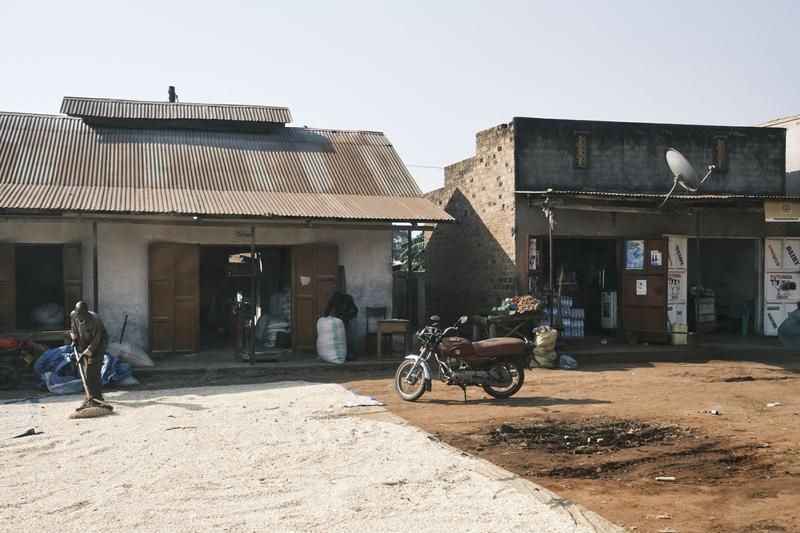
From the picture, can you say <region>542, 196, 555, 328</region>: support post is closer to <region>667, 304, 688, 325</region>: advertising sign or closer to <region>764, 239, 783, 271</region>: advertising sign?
<region>667, 304, 688, 325</region>: advertising sign

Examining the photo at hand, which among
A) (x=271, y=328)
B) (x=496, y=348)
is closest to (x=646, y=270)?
(x=496, y=348)

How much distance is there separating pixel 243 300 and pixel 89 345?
18.0 ft

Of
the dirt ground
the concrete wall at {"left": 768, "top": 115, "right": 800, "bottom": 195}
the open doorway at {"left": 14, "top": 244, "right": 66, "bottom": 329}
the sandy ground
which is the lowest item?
the dirt ground

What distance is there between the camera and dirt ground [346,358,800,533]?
538 cm

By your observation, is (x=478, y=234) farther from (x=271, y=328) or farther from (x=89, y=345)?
(x=89, y=345)

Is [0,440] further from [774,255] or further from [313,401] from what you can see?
[774,255]

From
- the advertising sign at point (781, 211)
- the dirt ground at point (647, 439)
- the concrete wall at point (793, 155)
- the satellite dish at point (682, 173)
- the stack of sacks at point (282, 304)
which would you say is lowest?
the dirt ground at point (647, 439)

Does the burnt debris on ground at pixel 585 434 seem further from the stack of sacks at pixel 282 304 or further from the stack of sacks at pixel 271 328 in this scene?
the stack of sacks at pixel 282 304

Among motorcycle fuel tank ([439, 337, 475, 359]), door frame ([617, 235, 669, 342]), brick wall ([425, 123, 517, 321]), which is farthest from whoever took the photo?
brick wall ([425, 123, 517, 321])

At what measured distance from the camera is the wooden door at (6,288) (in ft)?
41.5

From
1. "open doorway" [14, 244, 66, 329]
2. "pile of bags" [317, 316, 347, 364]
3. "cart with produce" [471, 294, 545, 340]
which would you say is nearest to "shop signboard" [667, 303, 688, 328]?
"cart with produce" [471, 294, 545, 340]

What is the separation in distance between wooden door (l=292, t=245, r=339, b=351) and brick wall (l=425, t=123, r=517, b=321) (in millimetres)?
2692

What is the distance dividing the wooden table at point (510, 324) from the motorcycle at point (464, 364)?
3.63 m

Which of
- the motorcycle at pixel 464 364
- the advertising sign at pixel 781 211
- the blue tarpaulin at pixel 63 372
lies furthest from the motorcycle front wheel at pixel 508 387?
the advertising sign at pixel 781 211
